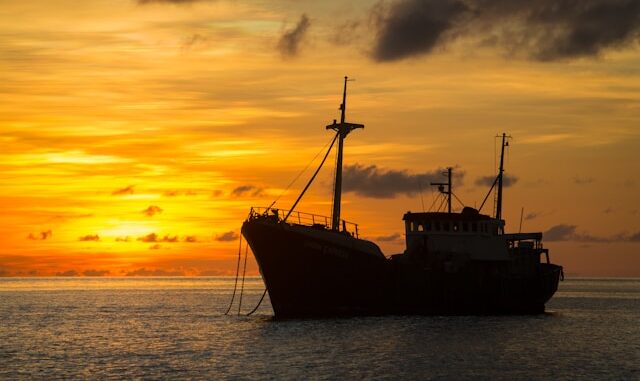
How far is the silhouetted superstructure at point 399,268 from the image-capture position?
7194 cm

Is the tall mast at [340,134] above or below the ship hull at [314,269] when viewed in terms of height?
above

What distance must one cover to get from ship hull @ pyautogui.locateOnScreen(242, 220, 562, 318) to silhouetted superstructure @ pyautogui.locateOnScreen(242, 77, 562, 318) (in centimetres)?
8

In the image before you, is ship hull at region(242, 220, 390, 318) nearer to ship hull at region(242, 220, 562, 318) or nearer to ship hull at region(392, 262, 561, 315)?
ship hull at region(242, 220, 562, 318)

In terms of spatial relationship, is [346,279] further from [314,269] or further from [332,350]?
[332,350]

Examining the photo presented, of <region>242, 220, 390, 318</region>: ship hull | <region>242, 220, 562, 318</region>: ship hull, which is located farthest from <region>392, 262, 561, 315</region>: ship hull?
<region>242, 220, 390, 318</region>: ship hull

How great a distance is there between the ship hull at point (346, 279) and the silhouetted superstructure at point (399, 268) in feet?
0.25

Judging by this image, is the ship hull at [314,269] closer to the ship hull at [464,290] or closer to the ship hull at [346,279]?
the ship hull at [346,279]

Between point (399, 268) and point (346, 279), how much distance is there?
4979 millimetres

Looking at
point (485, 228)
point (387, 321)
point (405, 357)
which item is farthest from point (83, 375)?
point (485, 228)

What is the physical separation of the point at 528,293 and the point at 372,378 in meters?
39.6

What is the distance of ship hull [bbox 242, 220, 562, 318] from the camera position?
71.8 metres

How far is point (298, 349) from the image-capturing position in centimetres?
5891

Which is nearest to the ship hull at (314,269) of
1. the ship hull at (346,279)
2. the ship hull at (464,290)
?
the ship hull at (346,279)

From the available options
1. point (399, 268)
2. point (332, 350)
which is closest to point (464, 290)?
point (399, 268)
